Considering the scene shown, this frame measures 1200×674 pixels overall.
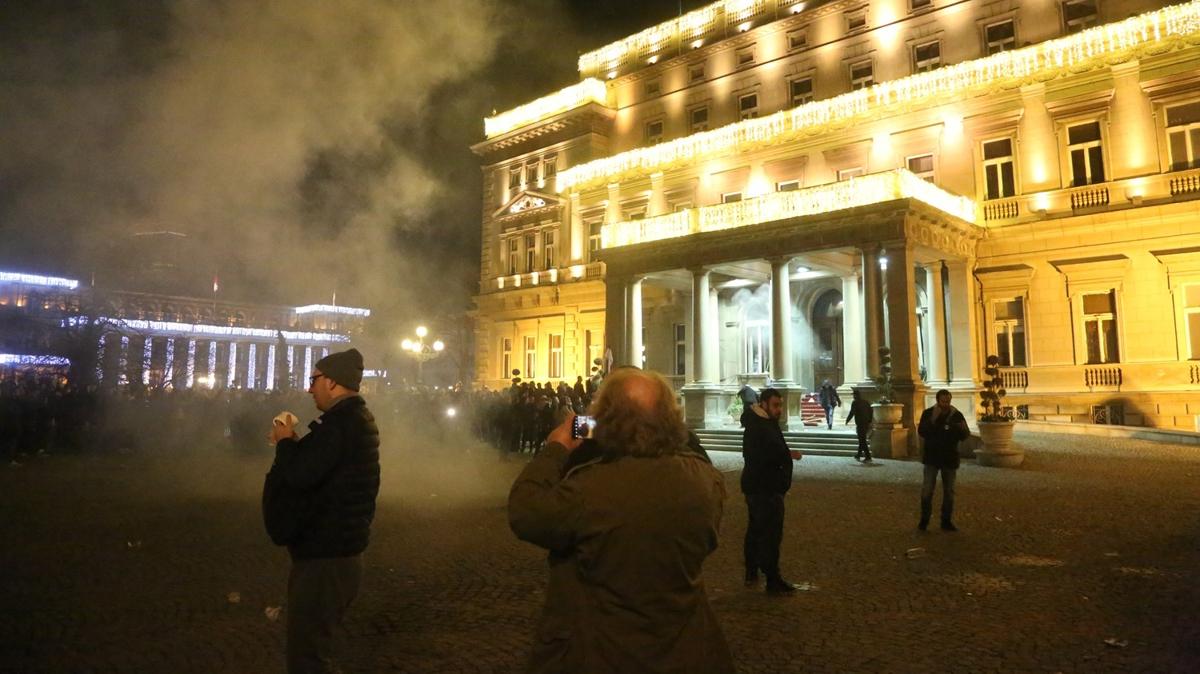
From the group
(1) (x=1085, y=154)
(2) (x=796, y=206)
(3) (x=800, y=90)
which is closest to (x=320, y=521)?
(2) (x=796, y=206)

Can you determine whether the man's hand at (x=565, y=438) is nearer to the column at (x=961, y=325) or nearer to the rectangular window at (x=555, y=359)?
the column at (x=961, y=325)

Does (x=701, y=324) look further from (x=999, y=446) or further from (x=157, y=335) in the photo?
(x=157, y=335)

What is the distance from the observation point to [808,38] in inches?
1198

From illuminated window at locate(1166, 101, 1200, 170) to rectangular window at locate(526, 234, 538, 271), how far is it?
26.9 m

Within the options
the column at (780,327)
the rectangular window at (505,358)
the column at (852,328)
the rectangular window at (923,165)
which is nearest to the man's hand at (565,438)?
the column at (780,327)

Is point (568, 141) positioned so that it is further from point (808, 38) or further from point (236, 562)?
point (236, 562)

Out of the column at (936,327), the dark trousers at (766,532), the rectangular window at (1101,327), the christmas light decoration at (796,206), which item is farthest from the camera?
the rectangular window at (1101,327)

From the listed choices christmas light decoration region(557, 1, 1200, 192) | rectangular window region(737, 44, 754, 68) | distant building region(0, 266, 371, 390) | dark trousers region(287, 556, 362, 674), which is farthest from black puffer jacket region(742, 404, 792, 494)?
distant building region(0, 266, 371, 390)

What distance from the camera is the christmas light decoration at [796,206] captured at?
21000mm

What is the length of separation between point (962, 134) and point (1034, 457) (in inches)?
539

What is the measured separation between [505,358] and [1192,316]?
2959 cm

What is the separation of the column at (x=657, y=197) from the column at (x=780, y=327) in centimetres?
1134

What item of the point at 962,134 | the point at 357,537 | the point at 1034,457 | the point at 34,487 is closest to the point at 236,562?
the point at 357,537

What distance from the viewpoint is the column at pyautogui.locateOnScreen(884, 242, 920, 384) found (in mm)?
19875
